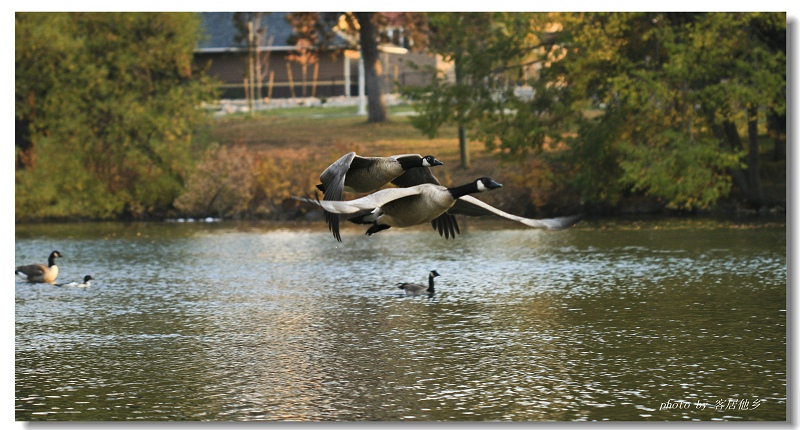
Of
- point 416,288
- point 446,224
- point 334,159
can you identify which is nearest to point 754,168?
point 334,159

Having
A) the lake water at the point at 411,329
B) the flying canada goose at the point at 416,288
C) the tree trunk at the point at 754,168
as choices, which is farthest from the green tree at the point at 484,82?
the flying canada goose at the point at 416,288

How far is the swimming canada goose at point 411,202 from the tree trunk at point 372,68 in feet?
169

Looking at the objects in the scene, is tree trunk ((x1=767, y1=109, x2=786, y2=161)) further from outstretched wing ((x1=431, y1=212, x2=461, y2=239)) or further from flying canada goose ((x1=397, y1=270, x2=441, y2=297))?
outstretched wing ((x1=431, y1=212, x2=461, y2=239))

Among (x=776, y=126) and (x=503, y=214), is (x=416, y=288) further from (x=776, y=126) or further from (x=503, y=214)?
(x=776, y=126)

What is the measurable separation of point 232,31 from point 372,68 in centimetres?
1236

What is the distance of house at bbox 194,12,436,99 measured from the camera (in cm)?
7212

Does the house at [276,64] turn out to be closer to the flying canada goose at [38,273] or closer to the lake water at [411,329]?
the lake water at [411,329]

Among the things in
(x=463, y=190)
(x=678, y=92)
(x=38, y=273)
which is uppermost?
(x=678, y=92)

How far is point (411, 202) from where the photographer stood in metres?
13.7

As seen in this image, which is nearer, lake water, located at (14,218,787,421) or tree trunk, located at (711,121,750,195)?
lake water, located at (14,218,787,421)

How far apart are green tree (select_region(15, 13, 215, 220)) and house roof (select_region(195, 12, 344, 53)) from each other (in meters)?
12.8

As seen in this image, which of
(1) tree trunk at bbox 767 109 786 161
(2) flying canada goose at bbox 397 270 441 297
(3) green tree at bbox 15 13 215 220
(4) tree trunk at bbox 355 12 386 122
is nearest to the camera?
(2) flying canada goose at bbox 397 270 441 297

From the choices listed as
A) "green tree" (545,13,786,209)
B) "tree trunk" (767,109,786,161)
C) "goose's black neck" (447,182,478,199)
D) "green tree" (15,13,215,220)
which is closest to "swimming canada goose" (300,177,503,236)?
"goose's black neck" (447,182,478,199)

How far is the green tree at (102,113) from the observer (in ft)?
187
